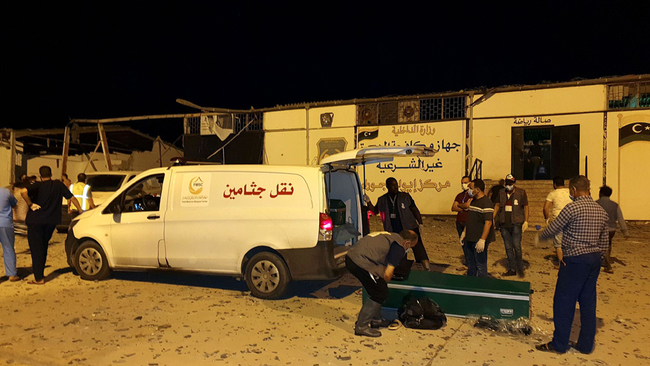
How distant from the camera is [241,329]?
5355 mm

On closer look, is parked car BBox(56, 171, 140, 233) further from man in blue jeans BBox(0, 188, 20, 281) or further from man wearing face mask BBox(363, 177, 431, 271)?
man wearing face mask BBox(363, 177, 431, 271)

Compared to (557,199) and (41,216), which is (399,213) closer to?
(557,199)

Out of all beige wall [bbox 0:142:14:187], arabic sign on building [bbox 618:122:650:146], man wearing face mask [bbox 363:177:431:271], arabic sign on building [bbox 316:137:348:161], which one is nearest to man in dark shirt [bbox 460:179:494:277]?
man wearing face mask [bbox 363:177:431:271]

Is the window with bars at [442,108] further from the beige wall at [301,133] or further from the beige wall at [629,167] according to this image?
the beige wall at [629,167]

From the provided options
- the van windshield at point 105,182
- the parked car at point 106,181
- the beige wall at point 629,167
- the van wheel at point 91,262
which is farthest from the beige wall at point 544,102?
the van wheel at point 91,262

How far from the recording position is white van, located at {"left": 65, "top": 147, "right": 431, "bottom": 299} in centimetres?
632

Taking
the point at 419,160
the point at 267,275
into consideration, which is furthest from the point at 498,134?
the point at 267,275

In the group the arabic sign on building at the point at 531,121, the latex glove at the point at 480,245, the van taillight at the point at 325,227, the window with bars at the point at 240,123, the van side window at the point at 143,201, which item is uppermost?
the window with bars at the point at 240,123

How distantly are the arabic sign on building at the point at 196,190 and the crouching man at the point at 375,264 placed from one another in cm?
272

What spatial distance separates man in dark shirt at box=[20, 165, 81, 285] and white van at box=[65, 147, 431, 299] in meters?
0.41

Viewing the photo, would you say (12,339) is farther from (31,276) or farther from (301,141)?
(301,141)

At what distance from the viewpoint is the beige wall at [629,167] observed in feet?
47.8

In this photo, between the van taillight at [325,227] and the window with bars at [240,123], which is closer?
the van taillight at [325,227]

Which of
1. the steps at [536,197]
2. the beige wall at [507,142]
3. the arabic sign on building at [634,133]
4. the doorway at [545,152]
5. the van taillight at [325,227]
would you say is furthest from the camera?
the doorway at [545,152]
